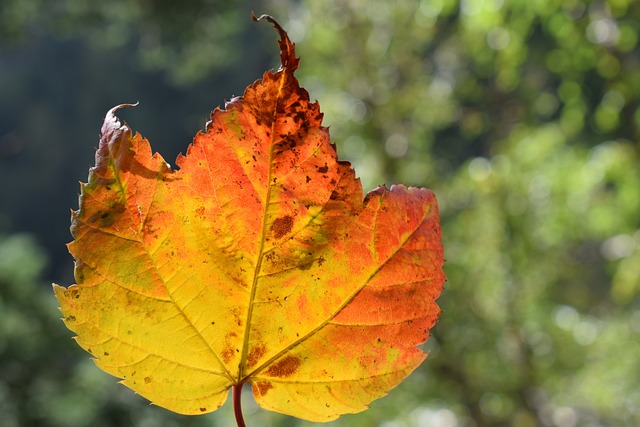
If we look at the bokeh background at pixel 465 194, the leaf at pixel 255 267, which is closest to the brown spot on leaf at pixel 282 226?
the leaf at pixel 255 267

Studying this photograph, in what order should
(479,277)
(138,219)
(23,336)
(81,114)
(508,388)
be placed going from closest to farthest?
(138,219)
(23,336)
(508,388)
(479,277)
(81,114)

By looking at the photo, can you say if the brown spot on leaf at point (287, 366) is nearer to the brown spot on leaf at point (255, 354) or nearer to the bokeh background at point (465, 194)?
the brown spot on leaf at point (255, 354)

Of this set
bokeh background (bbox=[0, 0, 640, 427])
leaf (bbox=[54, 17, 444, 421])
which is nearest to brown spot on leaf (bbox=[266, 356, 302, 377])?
leaf (bbox=[54, 17, 444, 421])

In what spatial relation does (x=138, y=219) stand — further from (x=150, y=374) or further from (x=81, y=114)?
(x=81, y=114)

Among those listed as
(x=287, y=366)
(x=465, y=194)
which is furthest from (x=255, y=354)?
(x=465, y=194)

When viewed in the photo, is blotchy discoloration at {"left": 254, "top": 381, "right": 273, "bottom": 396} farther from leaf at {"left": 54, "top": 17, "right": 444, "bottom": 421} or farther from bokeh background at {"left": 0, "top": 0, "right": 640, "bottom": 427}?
bokeh background at {"left": 0, "top": 0, "right": 640, "bottom": 427}

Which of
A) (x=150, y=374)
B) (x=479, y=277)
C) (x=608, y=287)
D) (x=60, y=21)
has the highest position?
(x=608, y=287)

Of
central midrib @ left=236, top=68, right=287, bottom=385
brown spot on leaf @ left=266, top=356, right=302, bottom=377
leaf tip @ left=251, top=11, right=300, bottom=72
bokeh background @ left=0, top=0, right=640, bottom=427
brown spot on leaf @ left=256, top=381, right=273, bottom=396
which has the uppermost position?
bokeh background @ left=0, top=0, right=640, bottom=427

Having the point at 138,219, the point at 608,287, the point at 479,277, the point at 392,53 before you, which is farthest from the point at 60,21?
the point at 608,287
